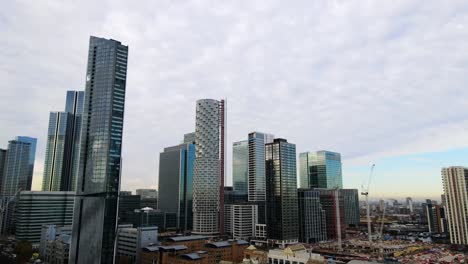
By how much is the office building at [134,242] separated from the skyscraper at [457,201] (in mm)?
160343

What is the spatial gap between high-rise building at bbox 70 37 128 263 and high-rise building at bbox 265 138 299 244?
346 feet

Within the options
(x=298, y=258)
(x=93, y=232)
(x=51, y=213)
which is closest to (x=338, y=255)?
(x=298, y=258)

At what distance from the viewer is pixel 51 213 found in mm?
160500

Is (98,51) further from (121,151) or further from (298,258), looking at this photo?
(298,258)

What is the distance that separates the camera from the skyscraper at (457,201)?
555 ft

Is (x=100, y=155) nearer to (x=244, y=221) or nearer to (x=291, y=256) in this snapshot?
(x=291, y=256)

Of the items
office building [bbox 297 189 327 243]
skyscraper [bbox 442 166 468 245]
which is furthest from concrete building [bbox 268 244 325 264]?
skyscraper [bbox 442 166 468 245]

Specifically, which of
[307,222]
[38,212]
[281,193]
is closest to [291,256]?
[281,193]

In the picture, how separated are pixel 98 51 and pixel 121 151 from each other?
3350cm

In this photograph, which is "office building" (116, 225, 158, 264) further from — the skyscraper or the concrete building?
the skyscraper

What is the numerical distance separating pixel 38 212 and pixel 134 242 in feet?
229

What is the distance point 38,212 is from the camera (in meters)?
155

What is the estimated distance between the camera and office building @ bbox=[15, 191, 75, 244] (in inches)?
5876

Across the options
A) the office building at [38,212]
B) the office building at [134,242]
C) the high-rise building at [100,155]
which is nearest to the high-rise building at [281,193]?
the office building at [134,242]
